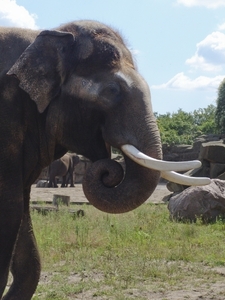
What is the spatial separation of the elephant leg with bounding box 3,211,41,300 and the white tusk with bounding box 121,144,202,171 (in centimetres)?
130

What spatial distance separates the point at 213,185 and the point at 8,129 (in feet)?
28.9

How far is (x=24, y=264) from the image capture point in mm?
5621

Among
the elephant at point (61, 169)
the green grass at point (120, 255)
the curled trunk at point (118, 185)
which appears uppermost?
the elephant at point (61, 169)

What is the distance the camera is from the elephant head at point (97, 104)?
475 cm

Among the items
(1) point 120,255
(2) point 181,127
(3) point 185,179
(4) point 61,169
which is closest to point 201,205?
(1) point 120,255

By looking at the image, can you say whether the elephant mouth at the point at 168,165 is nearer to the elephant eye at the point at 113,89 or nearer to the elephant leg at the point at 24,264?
the elephant eye at the point at 113,89

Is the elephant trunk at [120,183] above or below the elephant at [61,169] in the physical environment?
below

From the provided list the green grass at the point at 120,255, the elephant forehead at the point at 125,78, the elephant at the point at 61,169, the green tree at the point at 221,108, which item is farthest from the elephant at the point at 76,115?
the green tree at the point at 221,108

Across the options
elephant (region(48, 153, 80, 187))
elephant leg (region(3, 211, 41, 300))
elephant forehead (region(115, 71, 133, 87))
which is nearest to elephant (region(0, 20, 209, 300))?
elephant forehead (region(115, 71, 133, 87))

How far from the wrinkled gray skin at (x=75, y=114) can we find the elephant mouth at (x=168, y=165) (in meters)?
0.08

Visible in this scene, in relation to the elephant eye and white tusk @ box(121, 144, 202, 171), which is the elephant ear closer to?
the elephant eye

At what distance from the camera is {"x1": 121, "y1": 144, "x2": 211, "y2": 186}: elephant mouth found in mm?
4434

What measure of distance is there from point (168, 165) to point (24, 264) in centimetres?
176

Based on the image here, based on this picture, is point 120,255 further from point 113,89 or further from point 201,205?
point 113,89
